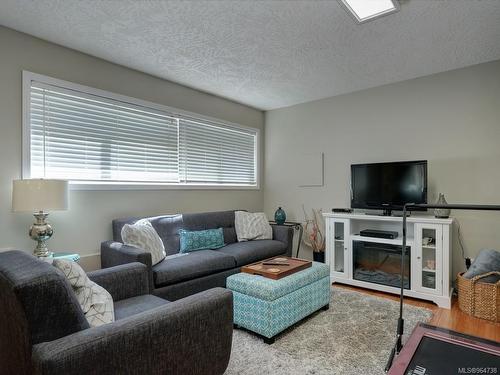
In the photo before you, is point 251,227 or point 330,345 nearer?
point 330,345

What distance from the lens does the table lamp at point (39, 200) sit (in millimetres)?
2332

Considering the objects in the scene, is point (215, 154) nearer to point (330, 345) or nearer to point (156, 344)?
point (330, 345)

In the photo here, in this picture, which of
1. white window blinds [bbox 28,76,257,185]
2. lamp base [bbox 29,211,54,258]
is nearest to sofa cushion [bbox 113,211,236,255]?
white window blinds [bbox 28,76,257,185]

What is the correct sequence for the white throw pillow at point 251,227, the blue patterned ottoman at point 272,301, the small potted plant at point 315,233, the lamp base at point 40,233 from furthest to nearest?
the small potted plant at point 315,233
the white throw pillow at point 251,227
the lamp base at point 40,233
the blue patterned ottoman at point 272,301

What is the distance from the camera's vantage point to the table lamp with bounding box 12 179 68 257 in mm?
2332

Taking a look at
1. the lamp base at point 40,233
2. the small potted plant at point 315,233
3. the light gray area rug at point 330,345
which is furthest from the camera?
the small potted plant at point 315,233

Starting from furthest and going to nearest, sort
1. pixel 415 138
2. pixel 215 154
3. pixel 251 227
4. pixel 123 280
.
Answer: pixel 215 154 < pixel 251 227 < pixel 415 138 < pixel 123 280

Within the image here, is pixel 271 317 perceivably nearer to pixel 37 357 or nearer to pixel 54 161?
pixel 37 357

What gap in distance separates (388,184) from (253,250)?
1.78 metres

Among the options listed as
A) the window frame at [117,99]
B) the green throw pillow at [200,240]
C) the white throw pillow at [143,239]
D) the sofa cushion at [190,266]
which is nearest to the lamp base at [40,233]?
the window frame at [117,99]

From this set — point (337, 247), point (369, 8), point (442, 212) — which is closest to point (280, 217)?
point (337, 247)

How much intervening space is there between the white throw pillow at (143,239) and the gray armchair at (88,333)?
126 centimetres

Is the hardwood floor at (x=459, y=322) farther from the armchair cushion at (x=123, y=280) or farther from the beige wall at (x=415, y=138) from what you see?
the armchair cushion at (x=123, y=280)

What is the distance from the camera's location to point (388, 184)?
3.64m
